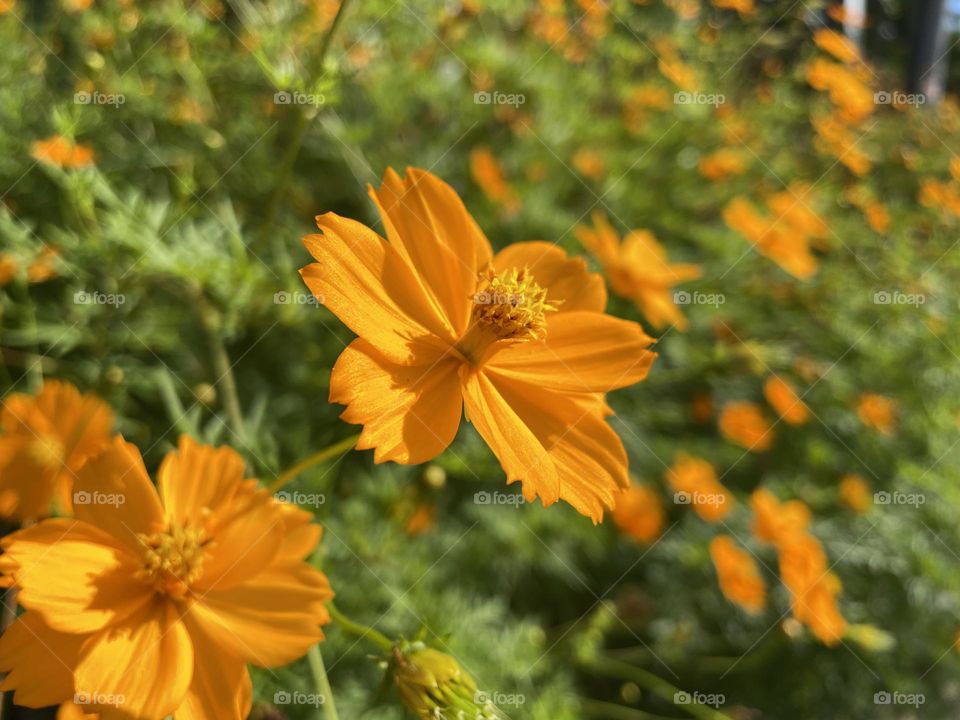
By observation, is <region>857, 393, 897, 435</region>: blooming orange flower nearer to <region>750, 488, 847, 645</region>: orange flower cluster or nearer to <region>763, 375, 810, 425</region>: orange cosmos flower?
<region>763, 375, 810, 425</region>: orange cosmos flower

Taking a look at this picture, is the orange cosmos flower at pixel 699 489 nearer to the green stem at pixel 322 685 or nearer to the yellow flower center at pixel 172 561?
the green stem at pixel 322 685

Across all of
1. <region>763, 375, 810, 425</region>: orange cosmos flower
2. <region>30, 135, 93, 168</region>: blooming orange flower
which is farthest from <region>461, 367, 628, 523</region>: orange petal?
<region>763, 375, 810, 425</region>: orange cosmos flower

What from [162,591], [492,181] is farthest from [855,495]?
[162,591]

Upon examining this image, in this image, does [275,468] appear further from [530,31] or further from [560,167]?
[530,31]

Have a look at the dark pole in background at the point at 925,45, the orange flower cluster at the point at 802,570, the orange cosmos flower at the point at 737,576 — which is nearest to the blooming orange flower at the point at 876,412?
the orange flower cluster at the point at 802,570

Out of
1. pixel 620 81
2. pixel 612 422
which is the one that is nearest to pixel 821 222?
pixel 620 81
